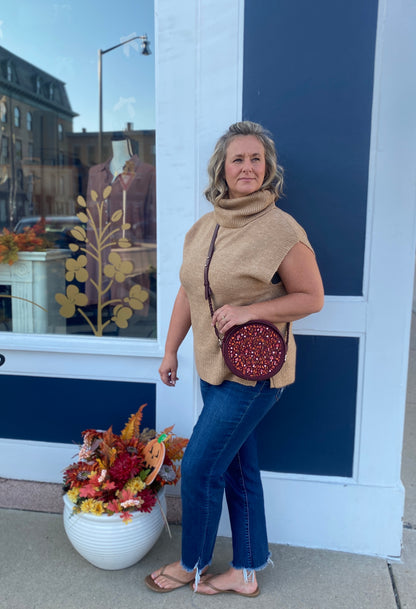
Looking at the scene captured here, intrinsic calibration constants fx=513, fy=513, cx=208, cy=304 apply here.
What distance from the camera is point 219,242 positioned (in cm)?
185

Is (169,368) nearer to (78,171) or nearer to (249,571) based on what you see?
(249,571)

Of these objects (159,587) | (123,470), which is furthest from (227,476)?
(159,587)

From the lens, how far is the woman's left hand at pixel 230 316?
1737 millimetres

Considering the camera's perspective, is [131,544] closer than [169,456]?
Yes

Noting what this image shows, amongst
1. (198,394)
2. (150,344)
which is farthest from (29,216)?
(198,394)

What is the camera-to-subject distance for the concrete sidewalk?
2.07 meters

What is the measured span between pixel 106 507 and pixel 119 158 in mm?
1761

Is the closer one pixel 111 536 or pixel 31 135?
pixel 111 536

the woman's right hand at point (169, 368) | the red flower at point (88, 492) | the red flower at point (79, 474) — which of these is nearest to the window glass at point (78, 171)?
Answer: the woman's right hand at point (169, 368)

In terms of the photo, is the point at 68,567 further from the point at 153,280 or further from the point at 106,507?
the point at 153,280

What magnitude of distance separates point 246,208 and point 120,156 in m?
1.22

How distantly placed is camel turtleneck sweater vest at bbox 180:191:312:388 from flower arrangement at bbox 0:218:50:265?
128cm

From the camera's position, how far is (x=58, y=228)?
9.42ft

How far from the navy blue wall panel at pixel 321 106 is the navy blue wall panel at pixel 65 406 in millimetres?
1135
